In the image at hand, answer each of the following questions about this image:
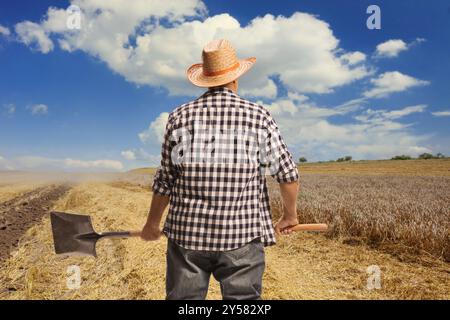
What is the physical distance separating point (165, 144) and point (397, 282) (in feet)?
16.4

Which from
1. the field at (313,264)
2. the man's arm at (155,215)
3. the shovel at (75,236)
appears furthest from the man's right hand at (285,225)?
the field at (313,264)

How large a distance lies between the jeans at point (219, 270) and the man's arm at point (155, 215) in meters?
0.28

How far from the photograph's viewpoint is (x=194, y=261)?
2.66m

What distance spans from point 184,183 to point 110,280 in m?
4.83

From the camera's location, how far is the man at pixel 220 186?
100 inches

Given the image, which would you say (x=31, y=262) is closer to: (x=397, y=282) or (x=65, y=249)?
(x=65, y=249)

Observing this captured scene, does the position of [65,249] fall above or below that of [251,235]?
below

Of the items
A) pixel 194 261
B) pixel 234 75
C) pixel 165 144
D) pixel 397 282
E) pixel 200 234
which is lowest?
pixel 397 282

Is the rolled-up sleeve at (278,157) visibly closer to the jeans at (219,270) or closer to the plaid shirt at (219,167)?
the plaid shirt at (219,167)

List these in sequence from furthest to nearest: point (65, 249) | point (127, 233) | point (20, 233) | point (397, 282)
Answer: point (20, 233) < point (397, 282) < point (65, 249) < point (127, 233)

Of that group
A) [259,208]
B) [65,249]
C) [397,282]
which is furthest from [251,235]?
[397,282]

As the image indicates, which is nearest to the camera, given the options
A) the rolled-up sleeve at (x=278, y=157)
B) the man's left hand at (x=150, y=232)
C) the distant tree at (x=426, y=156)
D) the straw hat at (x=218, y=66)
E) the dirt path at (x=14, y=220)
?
the rolled-up sleeve at (x=278, y=157)

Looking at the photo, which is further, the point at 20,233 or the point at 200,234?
the point at 20,233

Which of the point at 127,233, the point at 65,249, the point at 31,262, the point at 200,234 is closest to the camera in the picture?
the point at 200,234
